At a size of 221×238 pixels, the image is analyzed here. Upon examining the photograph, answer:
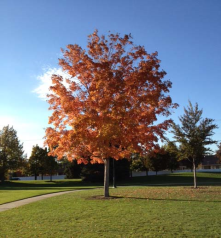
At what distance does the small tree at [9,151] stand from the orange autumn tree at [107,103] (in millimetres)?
40775

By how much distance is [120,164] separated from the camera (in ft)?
153

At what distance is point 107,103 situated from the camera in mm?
14008

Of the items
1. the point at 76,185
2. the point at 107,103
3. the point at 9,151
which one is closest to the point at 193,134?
the point at 107,103

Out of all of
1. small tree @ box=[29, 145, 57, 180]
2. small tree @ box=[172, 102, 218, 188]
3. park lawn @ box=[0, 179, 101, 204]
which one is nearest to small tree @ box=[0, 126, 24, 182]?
small tree @ box=[29, 145, 57, 180]

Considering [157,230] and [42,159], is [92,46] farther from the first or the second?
[42,159]

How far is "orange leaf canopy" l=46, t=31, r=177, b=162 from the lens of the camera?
13977 millimetres

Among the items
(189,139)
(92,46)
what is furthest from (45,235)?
(189,139)

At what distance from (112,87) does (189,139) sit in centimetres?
1180

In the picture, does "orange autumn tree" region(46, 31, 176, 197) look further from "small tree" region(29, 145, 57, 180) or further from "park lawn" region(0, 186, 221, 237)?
"small tree" region(29, 145, 57, 180)

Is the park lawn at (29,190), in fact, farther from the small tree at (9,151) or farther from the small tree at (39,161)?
the small tree at (39,161)

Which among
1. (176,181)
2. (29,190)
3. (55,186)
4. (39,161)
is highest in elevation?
(39,161)

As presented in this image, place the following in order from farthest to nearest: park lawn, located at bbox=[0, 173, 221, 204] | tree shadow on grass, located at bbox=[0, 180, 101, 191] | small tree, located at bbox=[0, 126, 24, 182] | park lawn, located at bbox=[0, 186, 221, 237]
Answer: small tree, located at bbox=[0, 126, 24, 182] < tree shadow on grass, located at bbox=[0, 180, 101, 191] < park lawn, located at bbox=[0, 173, 221, 204] < park lawn, located at bbox=[0, 186, 221, 237]

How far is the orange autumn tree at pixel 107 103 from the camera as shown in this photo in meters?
14.0

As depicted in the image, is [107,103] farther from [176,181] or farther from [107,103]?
[176,181]
